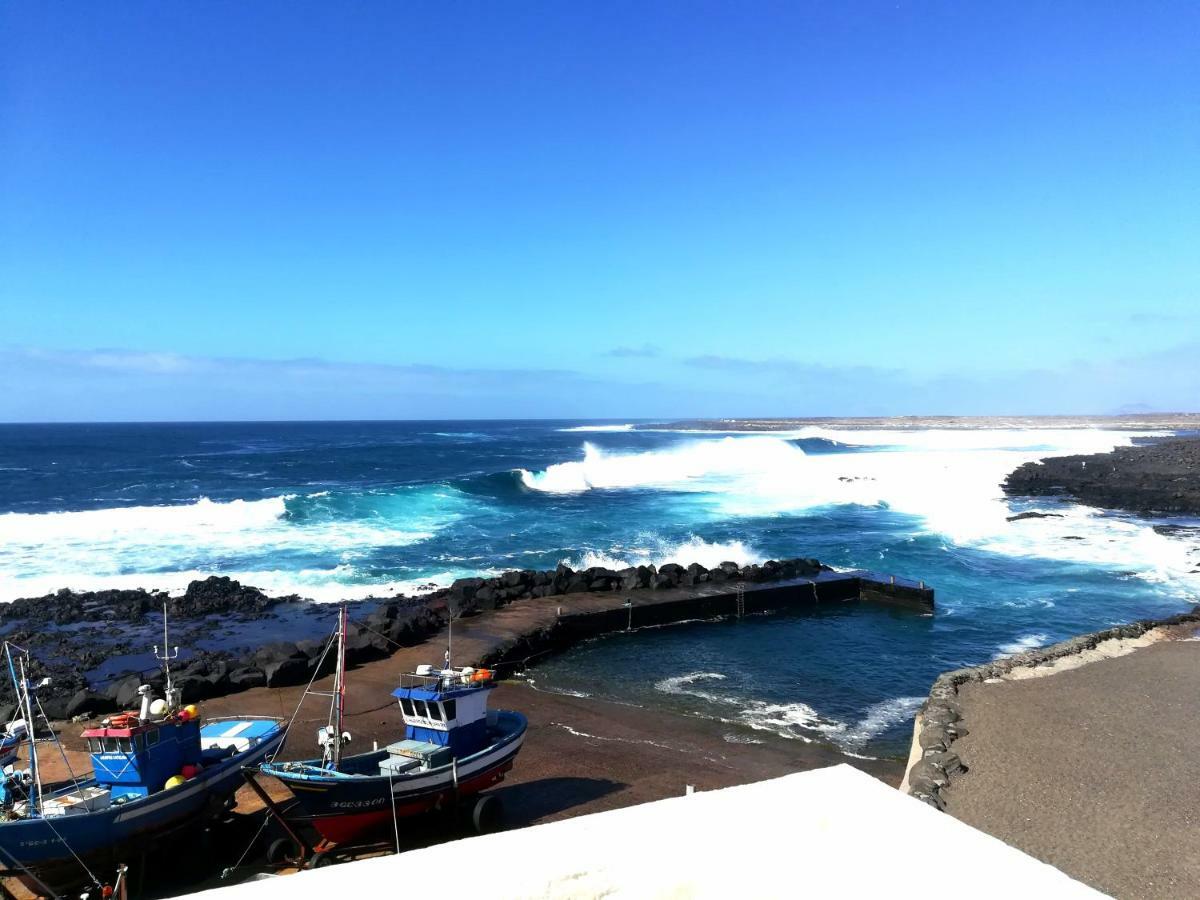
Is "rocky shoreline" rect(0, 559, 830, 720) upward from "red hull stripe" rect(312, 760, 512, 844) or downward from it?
downward

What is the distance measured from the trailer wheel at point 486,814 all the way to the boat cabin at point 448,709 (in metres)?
0.73

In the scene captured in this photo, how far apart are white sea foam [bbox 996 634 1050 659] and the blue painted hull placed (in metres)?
18.9

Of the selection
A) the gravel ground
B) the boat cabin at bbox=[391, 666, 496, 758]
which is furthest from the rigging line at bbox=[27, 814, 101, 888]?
the gravel ground

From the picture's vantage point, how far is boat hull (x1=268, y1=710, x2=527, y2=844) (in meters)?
10.1

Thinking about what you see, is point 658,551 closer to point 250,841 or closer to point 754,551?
point 754,551

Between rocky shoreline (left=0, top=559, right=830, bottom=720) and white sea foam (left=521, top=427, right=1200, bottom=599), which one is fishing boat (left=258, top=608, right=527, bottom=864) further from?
white sea foam (left=521, top=427, right=1200, bottom=599)

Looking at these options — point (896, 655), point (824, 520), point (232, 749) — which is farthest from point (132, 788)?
point (824, 520)

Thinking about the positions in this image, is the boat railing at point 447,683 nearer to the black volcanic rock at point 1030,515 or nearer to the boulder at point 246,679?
the boulder at point 246,679

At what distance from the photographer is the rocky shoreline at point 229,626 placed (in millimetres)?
17922

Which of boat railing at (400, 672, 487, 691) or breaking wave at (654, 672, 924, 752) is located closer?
boat railing at (400, 672, 487, 691)

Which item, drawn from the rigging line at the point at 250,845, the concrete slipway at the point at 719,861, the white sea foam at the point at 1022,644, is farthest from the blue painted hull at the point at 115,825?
the white sea foam at the point at 1022,644

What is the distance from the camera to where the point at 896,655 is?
21.5 m

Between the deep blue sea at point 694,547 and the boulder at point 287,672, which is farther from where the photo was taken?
the deep blue sea at point 694,547

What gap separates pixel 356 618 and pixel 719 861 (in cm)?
2333
